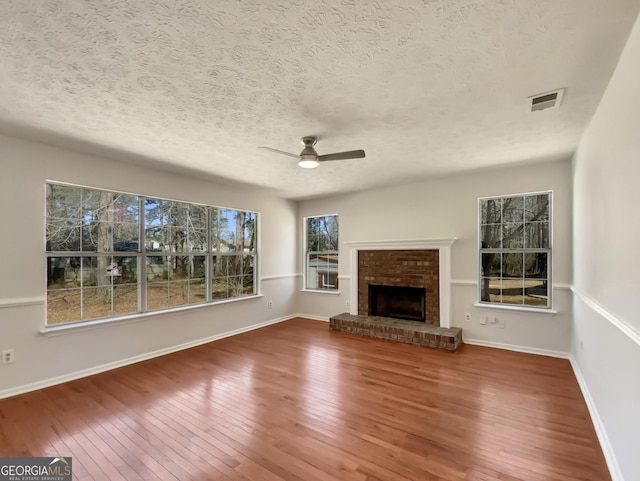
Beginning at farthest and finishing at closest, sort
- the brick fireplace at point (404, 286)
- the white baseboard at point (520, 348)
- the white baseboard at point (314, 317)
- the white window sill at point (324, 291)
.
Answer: the white baseboard at point (314, 317), the white window sill at point (324, 291), the brick fireplace at point (404, 286), the white baseboard at point (520, 348)

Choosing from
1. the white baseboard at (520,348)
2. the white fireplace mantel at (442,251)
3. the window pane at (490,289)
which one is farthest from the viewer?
the white fireplace mantel at (442,251)

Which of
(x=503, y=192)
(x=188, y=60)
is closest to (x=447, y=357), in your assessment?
(x=503, y=192)

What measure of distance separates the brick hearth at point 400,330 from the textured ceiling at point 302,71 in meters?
2.63

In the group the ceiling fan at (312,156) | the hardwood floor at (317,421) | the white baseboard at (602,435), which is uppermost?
the ceiling fan at (312,156)

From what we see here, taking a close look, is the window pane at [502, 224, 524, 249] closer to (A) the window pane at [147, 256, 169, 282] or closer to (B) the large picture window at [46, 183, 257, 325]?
(B) the large picture window at [46, 183, 257, 325]

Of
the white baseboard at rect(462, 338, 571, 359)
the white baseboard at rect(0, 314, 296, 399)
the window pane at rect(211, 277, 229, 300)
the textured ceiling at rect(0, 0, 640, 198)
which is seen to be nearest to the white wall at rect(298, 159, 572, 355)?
the white baseboard at rect(462, 338, 571, 359)

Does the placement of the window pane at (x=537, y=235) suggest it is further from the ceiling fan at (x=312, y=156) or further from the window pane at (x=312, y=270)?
the window pane at (x=312, y=270)

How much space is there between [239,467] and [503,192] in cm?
456

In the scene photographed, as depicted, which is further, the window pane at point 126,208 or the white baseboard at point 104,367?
the window pane at point 126,208

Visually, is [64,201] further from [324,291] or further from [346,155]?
[324,291]

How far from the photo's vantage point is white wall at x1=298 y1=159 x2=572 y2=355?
4.00 meters

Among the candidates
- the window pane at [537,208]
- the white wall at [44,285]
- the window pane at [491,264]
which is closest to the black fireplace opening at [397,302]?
the window pane at [491,264]

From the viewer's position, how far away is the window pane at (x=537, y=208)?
419 cm

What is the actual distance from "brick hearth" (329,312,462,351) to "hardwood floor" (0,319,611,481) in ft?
1.37
